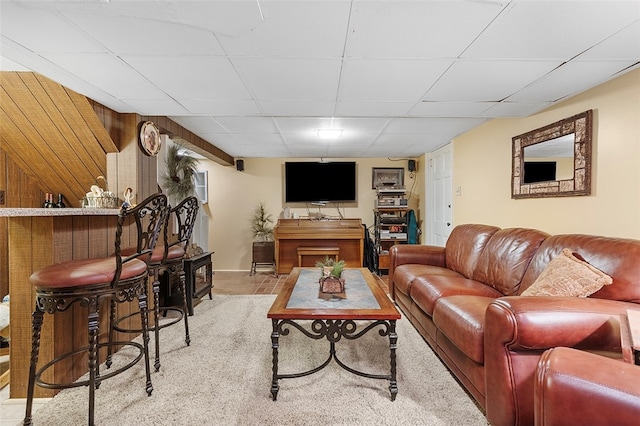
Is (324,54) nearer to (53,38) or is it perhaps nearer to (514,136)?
(53,38)

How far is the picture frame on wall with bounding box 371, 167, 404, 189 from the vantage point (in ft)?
17.9

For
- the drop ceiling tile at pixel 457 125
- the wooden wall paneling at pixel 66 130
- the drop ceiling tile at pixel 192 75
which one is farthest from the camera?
the drop ceiling tile at pixel 457 125

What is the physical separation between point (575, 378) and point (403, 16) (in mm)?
1540

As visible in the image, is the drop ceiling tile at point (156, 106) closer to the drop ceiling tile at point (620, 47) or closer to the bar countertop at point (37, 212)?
the bar countertop at point (37, 212)

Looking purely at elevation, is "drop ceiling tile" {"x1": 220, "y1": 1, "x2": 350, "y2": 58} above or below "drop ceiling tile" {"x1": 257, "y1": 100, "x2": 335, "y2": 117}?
below

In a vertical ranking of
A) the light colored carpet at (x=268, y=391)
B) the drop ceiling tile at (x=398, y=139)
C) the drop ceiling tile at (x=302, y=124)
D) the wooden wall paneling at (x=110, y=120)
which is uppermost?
the drop ceiling tile at (x=398, y=139)

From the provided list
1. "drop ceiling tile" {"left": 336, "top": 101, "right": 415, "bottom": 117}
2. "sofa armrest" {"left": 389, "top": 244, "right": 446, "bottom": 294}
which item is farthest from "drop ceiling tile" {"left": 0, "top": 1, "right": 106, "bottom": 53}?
"sofa armrest" {"left": 389, "top": 244, "right": 446, "bottom": 294}

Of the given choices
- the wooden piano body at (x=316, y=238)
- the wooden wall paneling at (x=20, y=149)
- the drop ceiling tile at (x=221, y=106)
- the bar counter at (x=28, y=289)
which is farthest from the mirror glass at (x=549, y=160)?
the wooden wall paneling at (x=20, y=149)

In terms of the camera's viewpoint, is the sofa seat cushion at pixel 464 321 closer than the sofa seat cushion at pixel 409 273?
Yes

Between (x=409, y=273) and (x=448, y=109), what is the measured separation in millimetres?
1566

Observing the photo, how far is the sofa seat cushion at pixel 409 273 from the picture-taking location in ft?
8.56

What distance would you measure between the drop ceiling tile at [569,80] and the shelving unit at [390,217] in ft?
8.89

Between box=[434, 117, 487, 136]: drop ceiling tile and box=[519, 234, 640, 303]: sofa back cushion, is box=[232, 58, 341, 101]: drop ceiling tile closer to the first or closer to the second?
box=[434, 117, 487, 136]: drop ceiling tile

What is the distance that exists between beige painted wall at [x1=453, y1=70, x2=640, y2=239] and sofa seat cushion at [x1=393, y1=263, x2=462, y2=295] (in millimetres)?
884
